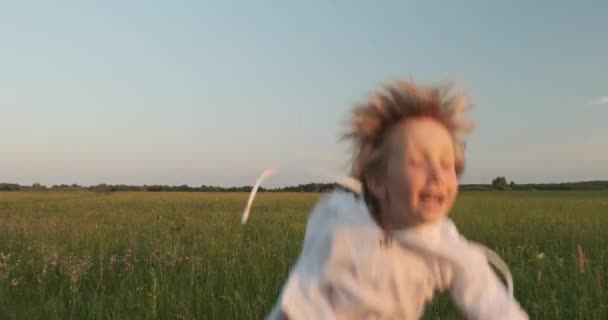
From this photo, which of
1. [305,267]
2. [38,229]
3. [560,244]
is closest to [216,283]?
[305,267]

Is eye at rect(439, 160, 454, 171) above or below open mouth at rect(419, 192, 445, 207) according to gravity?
above

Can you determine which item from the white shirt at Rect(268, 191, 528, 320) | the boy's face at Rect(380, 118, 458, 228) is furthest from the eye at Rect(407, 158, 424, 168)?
the white shirt at Rect(268, 191, 528, 320)

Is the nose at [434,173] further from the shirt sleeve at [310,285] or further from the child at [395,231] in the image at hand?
the shirt sleeve at [310,285]

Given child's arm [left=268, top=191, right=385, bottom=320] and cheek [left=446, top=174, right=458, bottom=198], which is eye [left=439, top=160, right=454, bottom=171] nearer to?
cheek [left=446, top=174, right=458, bottom=198]

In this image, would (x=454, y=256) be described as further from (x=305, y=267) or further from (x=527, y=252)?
(x=527, y=252)

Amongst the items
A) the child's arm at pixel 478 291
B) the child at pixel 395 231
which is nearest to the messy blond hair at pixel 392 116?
the child at pixel 395 231

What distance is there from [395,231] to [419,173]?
0.84ft

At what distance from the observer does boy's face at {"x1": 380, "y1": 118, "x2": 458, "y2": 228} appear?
2.10m

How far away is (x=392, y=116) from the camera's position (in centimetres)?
221

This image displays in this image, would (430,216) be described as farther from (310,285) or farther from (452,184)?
(310,285)

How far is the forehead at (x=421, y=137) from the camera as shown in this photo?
7.02 ft

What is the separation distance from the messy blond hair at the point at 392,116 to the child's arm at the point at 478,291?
1.24 feet

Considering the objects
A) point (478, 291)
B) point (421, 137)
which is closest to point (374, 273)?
point (478, 291)

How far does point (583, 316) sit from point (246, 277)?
105 inches
